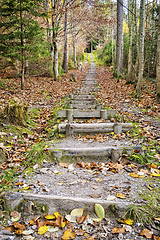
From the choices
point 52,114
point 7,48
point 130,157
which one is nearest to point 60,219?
point 130,157

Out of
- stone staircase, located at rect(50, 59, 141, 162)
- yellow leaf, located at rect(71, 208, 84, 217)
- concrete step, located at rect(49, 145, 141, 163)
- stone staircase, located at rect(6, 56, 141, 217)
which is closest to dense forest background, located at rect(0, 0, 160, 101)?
stone staircase, located at rect(50, 59, 141, 162)

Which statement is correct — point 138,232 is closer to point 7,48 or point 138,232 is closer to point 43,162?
point 43,162

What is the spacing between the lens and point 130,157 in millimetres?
3928

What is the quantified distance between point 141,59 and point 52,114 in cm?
486

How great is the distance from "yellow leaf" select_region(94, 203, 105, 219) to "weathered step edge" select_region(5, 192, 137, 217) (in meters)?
0.05

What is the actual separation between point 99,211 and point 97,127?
300 cm

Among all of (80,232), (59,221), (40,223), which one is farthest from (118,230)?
(40,223)

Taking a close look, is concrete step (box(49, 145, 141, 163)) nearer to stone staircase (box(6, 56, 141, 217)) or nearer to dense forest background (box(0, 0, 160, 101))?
stone staircase (box(6, 56, 141, 217))

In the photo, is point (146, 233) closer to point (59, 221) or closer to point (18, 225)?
point (59, 221)

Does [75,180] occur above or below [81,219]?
above

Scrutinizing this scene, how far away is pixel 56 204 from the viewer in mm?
2578

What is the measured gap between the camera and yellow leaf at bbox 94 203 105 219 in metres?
2.46

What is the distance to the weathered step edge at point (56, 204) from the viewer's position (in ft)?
8.28

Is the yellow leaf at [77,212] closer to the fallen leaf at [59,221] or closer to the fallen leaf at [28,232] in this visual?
the fallen leaf at [59,221]
